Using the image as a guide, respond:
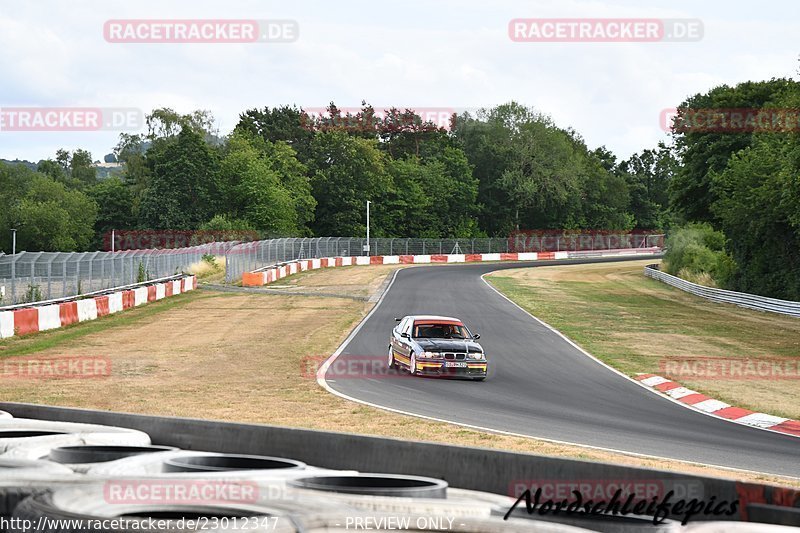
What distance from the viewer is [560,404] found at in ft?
56.4

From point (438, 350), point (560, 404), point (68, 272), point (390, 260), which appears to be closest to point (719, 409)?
point (560, 404)

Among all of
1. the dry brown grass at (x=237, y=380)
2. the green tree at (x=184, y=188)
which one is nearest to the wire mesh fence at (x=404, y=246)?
the green tree at (x=184, y=188)

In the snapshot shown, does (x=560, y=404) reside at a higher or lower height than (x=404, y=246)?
lower

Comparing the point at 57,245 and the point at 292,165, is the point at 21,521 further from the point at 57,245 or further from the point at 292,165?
the point at 57,245

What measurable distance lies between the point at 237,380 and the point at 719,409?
9194 millimetres

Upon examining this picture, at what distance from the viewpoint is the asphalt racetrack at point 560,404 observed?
43.8 ft

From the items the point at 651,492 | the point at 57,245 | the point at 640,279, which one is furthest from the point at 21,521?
the point at 57,245

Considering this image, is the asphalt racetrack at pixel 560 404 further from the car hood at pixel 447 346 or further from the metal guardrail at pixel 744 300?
the metal guardrail at pixel 744 300

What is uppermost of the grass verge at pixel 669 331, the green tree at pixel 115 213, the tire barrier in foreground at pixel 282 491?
the green tree at pixel 115 213

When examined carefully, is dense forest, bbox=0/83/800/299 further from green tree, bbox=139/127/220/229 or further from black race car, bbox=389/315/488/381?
black race car, bbox=389/315/488/381

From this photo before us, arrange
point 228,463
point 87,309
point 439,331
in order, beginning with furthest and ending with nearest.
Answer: point 87,309 < point 439,331 < point 228,463

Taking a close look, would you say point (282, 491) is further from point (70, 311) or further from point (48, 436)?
point (70, 311)

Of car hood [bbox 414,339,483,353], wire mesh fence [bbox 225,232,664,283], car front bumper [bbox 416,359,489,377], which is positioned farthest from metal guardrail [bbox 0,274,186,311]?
car front bumper [bbox 416,359,489,377]

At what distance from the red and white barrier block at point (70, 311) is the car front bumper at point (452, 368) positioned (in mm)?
11825
